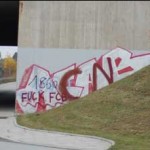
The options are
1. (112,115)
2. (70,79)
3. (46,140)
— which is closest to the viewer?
(46,140)

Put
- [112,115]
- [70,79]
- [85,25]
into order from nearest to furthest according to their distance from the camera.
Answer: [112,115] < [85,25] < [70,79]

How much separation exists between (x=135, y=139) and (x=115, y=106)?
437 cm

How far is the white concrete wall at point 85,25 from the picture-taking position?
72.7 ft

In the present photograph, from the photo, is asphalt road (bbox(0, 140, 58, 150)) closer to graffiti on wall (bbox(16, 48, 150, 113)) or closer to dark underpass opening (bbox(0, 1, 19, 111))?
graffiti on wall (bbox(16, 48, 150, 113))

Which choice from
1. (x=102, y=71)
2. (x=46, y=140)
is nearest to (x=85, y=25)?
(x=102, y=71)

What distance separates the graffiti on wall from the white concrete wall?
24.8 inches

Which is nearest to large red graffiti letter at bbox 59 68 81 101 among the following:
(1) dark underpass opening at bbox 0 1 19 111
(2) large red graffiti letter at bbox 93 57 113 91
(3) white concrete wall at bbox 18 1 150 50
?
(2) large red graffiti letter at bbox 93 57 113 91

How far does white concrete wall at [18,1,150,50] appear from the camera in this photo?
2216 cm

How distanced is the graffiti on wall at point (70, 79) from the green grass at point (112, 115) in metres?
0.60

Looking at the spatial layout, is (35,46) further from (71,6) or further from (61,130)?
(61,130)

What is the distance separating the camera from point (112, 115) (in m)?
18.6

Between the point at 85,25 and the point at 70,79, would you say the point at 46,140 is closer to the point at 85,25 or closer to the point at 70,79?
the point at 70,79

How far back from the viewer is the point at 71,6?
72.7 feet

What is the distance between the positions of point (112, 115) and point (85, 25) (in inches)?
207
